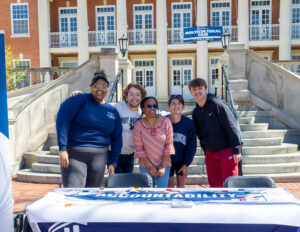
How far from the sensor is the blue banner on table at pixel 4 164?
6.76 ft

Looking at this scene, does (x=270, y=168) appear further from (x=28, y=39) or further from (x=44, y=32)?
(x=28, y=39)

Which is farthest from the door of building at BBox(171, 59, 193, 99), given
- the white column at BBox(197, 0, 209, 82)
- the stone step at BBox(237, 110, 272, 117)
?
the stone step at BBox(237, 110, 272, 117)

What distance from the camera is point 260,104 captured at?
9266mm

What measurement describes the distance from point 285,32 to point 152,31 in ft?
28.1

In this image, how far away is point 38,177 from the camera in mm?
7090

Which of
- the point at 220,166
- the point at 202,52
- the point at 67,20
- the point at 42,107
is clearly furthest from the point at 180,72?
the point at 220,166

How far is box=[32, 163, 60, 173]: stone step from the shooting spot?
7.24 meters

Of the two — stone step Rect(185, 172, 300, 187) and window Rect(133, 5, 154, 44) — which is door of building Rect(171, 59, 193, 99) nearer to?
window Rect(133, 5, 154, 44)

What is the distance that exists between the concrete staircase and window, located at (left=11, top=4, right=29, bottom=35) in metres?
17.2

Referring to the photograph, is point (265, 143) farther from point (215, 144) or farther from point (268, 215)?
point (268, 215)

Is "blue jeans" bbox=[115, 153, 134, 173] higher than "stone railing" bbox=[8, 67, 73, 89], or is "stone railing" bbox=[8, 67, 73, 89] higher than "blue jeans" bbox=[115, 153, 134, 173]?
"stone railing" bbox=[8, 67, 73, 89]

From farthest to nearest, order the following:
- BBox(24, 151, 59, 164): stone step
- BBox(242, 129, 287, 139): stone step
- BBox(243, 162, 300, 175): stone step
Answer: BBox(242, 129, 287, 139): stone step → BBox(24, 151, 59, 164): stone step → BBox(243, 162, 300, 175): stone step

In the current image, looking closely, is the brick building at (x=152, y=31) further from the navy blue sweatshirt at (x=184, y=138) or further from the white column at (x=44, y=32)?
the navy blue sweatshirt at (x=184, y=138)

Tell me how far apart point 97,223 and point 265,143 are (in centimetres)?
639
